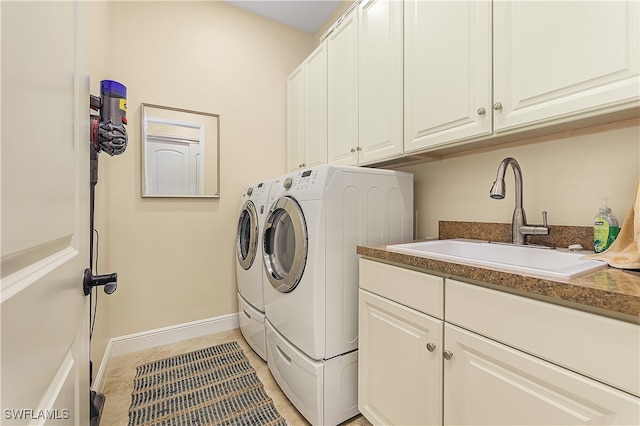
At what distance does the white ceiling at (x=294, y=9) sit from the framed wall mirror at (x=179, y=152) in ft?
3.55

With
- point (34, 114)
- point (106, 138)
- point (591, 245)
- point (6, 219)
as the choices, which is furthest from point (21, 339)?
point (591, 245)

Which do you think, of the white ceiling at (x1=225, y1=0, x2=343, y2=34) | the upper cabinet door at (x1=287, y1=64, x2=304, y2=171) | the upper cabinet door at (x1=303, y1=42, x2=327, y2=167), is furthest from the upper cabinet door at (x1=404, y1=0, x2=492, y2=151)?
the white ceiling at (x1=225, y1=0, x2=343, y2=34)

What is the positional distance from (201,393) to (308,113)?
2.12 metres

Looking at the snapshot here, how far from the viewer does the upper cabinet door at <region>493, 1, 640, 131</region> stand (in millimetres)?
828

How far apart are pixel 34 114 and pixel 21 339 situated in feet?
0.96

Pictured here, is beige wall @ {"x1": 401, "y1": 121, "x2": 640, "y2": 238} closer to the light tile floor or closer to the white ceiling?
the light tile floor

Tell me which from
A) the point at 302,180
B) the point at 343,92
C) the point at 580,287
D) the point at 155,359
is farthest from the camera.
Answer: the point at 155,359

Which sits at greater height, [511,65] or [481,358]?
[511,65]

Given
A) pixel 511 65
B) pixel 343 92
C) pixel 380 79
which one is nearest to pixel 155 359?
pixel 343 92

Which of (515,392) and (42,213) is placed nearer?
(42,213)

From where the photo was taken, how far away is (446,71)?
1276mm

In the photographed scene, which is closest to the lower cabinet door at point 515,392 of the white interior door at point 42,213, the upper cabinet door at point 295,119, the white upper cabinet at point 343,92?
the white interior door at point 42,213

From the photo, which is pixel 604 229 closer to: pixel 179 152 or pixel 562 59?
pixel 562 59

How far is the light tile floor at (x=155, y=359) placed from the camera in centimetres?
146
